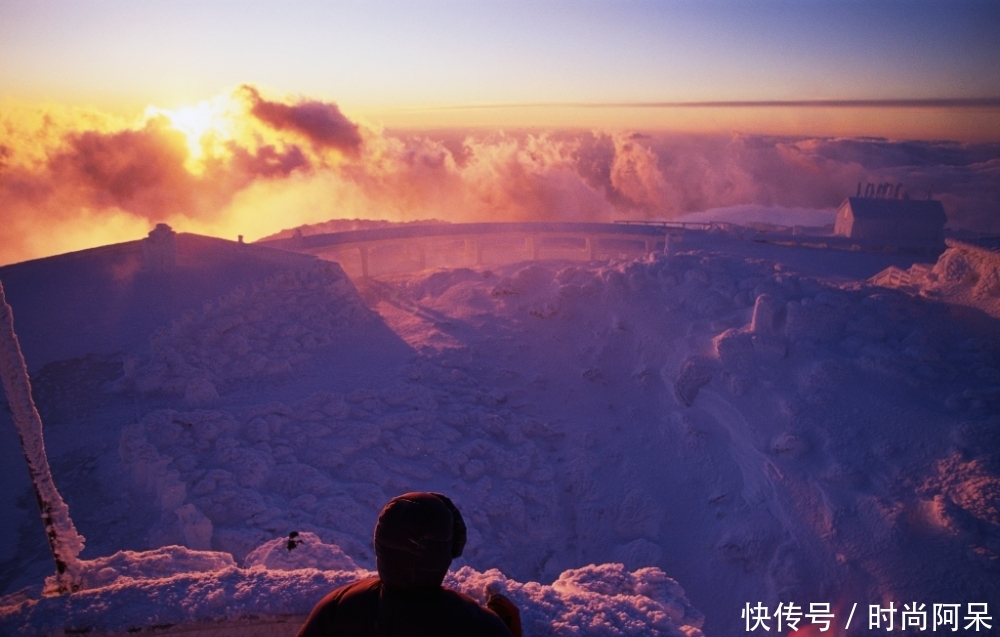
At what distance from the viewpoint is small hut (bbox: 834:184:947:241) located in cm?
3022

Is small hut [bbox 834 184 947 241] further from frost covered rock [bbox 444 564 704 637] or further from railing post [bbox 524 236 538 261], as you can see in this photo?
frost covered rock [bbox 444 564 704 637]

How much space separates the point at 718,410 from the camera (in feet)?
43.4

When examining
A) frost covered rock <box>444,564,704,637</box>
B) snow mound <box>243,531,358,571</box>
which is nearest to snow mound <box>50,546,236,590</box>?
snow mound <box>243,531,358,571</box>

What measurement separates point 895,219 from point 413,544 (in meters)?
35.8

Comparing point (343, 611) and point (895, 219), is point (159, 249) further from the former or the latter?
point (895, 219)

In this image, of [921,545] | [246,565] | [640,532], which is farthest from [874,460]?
[246,565]

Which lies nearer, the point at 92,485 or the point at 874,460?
the point at 92,485

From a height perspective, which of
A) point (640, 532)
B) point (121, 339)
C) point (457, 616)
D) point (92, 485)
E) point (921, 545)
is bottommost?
point (640, 532)

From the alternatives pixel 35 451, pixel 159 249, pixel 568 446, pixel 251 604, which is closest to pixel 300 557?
pixel 251 604

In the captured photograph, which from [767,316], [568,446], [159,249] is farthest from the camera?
[159,249]

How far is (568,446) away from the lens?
539 inches

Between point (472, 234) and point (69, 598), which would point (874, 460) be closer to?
point (69, 598)

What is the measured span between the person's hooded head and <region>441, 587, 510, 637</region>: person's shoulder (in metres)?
0.08

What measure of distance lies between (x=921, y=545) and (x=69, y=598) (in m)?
11.0
